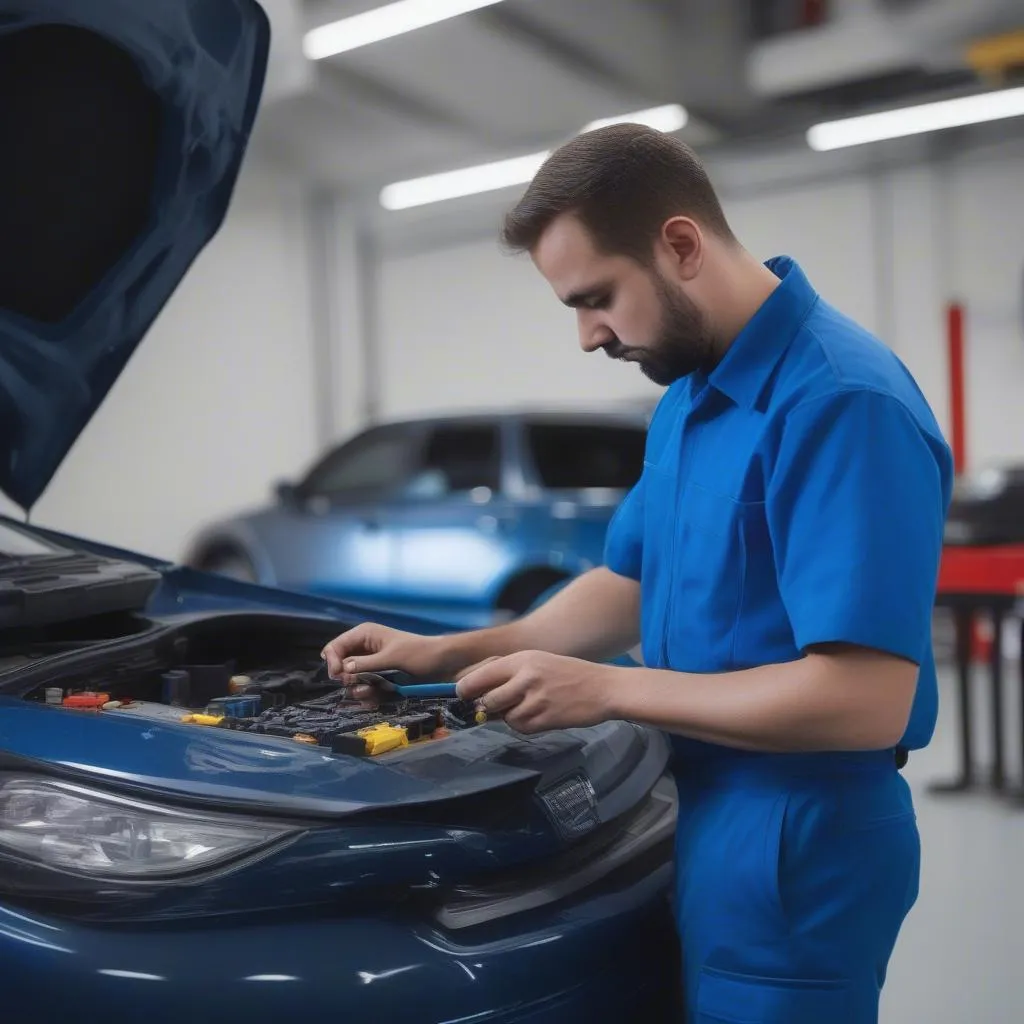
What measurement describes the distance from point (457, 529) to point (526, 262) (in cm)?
211

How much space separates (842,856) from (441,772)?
0.48m

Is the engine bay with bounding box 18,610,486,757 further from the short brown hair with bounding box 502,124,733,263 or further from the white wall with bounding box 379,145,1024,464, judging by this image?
the white wall with bounding box 379,145,1024,464

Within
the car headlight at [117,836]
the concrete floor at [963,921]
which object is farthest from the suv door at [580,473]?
the car headlight at [117,836]

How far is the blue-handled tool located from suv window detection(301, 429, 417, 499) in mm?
4363

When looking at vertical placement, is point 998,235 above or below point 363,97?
below

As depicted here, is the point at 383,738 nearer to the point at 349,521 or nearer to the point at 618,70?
the point at 349,521

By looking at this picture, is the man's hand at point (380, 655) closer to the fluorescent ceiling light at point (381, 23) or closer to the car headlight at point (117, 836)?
the car headlight at point (117, 836)

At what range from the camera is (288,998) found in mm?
1167

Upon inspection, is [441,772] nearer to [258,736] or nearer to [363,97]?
[258,736]

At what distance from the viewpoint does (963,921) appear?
2914 mm

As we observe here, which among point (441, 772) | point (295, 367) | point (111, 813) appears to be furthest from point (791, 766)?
point (295, 367)

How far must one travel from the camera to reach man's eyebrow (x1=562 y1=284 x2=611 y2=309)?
1.33m

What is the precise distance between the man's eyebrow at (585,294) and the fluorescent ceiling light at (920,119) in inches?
252

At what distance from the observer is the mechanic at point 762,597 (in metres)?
1.17
